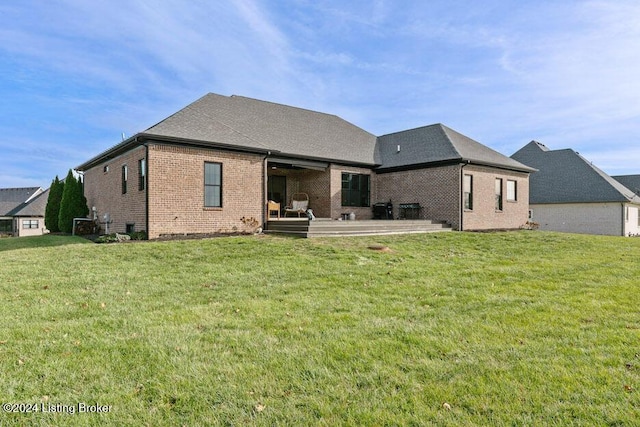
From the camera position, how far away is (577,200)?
27.3 meters

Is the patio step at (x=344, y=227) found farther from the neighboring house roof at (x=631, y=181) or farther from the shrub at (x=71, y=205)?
the neighboring house roof at (x=631, y=181)

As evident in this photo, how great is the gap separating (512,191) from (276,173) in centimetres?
1325

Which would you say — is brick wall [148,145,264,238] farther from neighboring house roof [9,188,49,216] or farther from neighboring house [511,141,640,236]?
neighboring house roof [9,188,49,216]

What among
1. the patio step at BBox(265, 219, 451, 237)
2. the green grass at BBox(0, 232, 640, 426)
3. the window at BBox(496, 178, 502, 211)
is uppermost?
the window at BBox(496, 178, 502, 211)

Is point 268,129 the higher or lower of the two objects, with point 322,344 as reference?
higher

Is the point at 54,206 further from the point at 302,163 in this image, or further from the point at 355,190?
the point at 355,190

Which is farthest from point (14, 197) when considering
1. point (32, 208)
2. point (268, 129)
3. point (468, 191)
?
point (468, 191)

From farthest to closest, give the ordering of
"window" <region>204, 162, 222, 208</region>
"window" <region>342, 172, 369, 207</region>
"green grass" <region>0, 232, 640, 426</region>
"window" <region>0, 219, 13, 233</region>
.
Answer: "window" <region>0, 219, 13, 233</region> < "window" <region>342, 172, 369, 207</region> < "window" <region>204, 162, 222, 208</region> < "green grass" <region>0, 232, 640, 426</region>

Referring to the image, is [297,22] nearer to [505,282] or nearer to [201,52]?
[201,52]

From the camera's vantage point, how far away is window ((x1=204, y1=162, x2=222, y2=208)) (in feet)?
46.1

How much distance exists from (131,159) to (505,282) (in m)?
13.9

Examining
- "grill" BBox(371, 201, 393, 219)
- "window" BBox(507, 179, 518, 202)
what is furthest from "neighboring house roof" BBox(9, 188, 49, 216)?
"window" BBox(507, 179, 518, 202)

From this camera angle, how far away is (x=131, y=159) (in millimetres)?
14797

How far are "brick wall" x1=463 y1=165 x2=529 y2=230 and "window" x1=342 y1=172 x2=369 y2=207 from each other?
5.15 m
